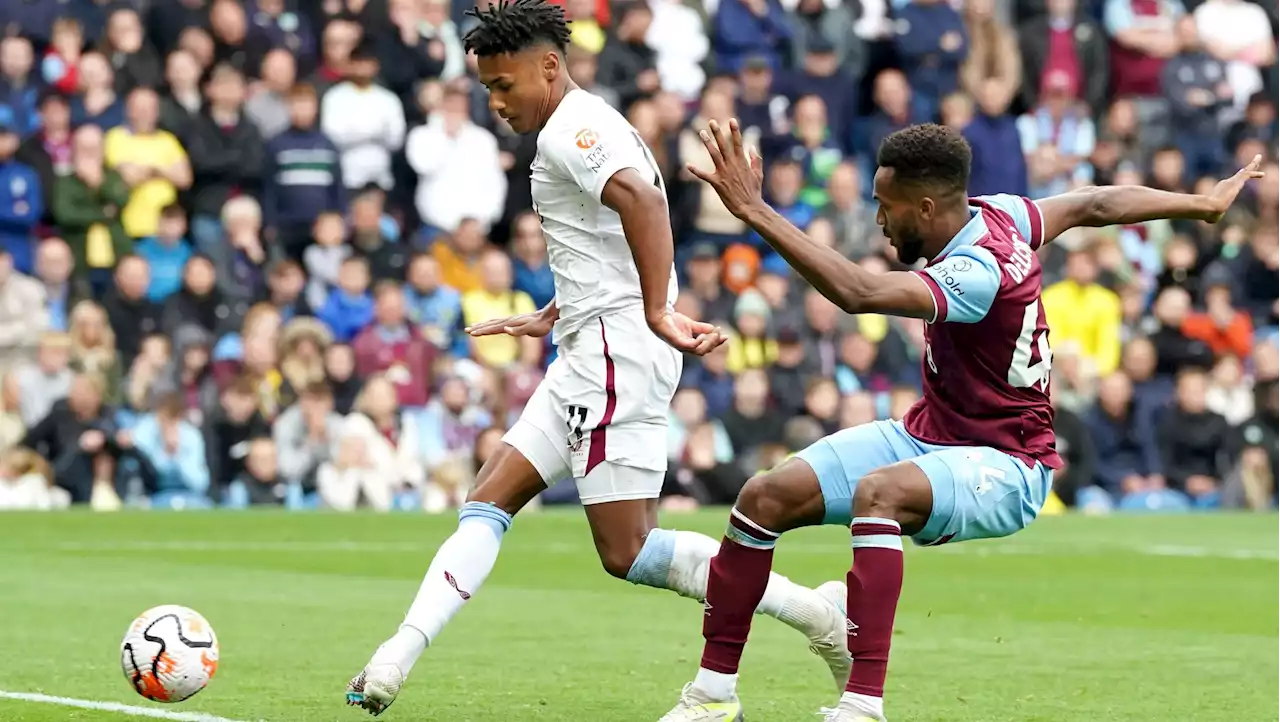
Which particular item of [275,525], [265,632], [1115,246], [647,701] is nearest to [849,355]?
[1115,246]

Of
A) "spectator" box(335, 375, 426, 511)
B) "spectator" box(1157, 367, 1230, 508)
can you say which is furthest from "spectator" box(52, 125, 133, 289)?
"spectator" box(1157, 367, 1230, 508)

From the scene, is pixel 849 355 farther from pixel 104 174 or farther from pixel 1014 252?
pixel 1014 252

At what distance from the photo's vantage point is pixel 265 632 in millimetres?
10250

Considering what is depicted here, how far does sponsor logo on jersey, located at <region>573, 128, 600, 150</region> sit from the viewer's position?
7.29m

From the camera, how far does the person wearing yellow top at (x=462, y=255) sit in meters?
20.0

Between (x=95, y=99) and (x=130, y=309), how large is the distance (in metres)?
2.06

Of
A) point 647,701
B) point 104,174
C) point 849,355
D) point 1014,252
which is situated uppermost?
point 104,174

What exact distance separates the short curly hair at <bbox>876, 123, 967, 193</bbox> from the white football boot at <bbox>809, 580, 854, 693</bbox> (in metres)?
1.59

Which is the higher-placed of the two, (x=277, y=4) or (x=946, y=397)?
(x=277, y=4)

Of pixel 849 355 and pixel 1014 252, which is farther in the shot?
pixel 849 355

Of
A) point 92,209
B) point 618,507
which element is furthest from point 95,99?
point 618,507

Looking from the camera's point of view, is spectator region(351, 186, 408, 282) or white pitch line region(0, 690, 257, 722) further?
spectator region(351, 186, 408, 282)

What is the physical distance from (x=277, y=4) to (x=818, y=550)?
8.79 metres

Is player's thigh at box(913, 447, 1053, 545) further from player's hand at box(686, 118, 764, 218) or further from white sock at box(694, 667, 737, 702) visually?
player's hand at box(686, 118, 764, 218)
